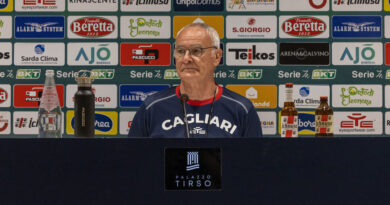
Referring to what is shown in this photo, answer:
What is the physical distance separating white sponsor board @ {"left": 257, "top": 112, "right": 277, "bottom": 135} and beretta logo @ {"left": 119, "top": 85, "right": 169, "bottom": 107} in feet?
2.57

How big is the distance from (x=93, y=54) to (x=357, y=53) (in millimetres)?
2051

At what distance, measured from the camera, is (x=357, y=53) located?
325cm

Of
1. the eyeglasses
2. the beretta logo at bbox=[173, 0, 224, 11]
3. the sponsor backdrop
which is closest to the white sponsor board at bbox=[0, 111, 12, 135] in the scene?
the sponsor backdrop

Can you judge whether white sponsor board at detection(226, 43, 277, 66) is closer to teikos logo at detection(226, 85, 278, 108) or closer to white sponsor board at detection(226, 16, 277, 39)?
white sponsor board at detection(226, 16, 277, 39)

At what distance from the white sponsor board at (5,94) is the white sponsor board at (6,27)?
1.30 ft

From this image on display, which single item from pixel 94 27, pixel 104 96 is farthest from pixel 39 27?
pixel 104 96

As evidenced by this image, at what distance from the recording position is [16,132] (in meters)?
3.33

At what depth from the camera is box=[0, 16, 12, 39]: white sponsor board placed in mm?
3320

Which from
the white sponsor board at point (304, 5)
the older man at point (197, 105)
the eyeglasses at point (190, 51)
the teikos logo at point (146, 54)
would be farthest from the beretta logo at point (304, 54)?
the eyeglasses at point (190, 51)

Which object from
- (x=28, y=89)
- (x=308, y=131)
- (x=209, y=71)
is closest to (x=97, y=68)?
(x=28, y=89)
